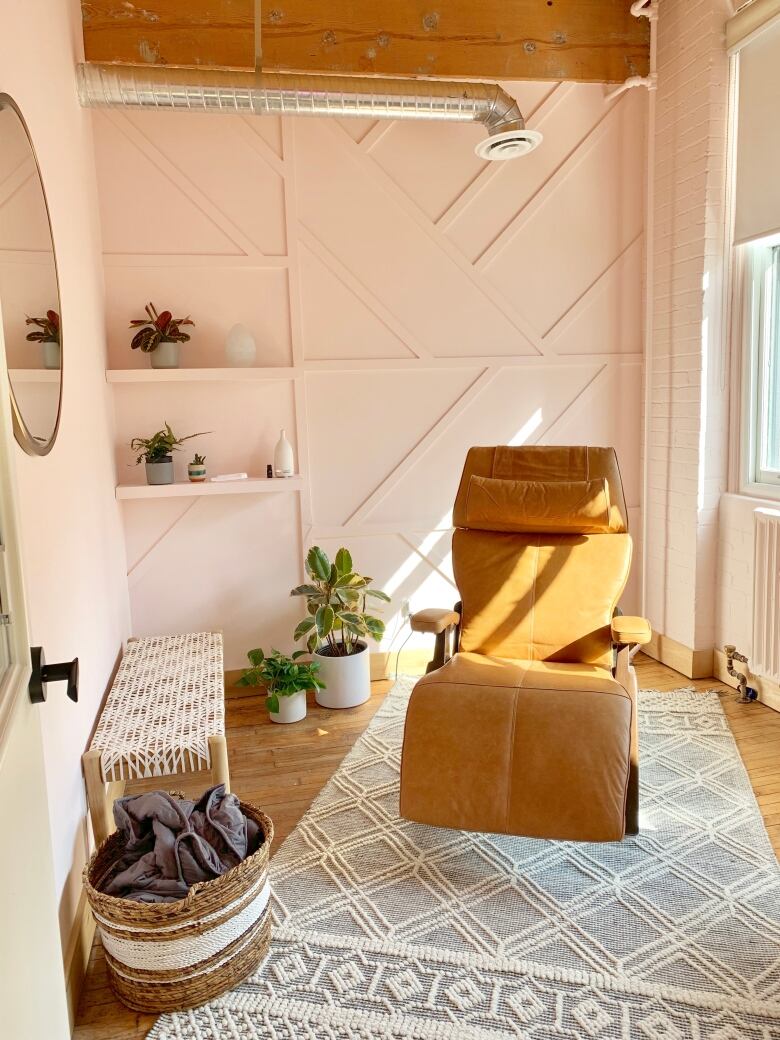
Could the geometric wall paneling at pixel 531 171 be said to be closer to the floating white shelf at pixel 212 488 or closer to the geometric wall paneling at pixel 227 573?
the floating white shelf at pixel 212 488

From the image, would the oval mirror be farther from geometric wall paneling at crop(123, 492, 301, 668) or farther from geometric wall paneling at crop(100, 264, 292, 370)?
geometric wall paneling at crop(123, 492, 301, 668)

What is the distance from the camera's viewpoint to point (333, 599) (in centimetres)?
350

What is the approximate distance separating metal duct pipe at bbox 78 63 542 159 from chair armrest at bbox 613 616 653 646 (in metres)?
Result: 1.93

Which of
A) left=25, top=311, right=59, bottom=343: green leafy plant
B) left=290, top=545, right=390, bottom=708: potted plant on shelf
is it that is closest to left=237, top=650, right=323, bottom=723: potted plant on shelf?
left=290, top=545, right=390, bottom=708: potted plant on shelf

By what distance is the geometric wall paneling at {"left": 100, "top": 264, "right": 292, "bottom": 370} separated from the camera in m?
3.49

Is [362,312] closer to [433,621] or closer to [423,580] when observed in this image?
[423,580]

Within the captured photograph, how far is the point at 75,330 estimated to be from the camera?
2619 mm

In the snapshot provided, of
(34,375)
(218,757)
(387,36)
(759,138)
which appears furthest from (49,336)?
(759,138)

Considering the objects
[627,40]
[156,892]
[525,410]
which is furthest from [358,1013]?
[627,40]

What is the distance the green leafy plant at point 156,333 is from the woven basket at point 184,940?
2218 mm

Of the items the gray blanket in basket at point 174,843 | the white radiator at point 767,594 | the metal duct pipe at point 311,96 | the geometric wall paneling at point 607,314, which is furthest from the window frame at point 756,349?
the gray blanket in basket at point 174,843

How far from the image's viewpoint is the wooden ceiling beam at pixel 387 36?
11.0 ft

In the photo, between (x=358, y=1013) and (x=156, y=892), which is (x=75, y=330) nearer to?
(x=156, y=892)

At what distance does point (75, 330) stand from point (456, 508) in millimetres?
1519
